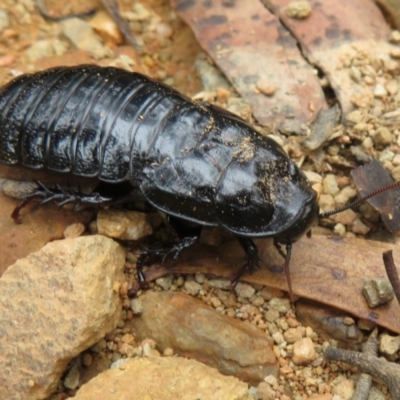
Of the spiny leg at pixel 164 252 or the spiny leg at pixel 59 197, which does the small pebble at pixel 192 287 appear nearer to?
the spiny leg at pixel 164 252

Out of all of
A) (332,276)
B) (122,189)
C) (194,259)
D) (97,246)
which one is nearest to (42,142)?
(122,189)

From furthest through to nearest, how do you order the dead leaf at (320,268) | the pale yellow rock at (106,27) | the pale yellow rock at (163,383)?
the pale yellow rock at (106,27), the dead leaf at (320,268), the pale yellow rock at (163,383)

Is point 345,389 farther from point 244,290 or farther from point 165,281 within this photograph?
point 165,281

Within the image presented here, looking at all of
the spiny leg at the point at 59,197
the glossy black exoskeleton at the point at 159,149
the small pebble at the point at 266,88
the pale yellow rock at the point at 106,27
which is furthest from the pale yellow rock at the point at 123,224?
the pale yellow rock at the point at 106,27

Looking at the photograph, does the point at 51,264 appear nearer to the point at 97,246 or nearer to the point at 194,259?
the point at 97,246

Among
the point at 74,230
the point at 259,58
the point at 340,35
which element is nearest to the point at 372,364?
the point at 74,230
